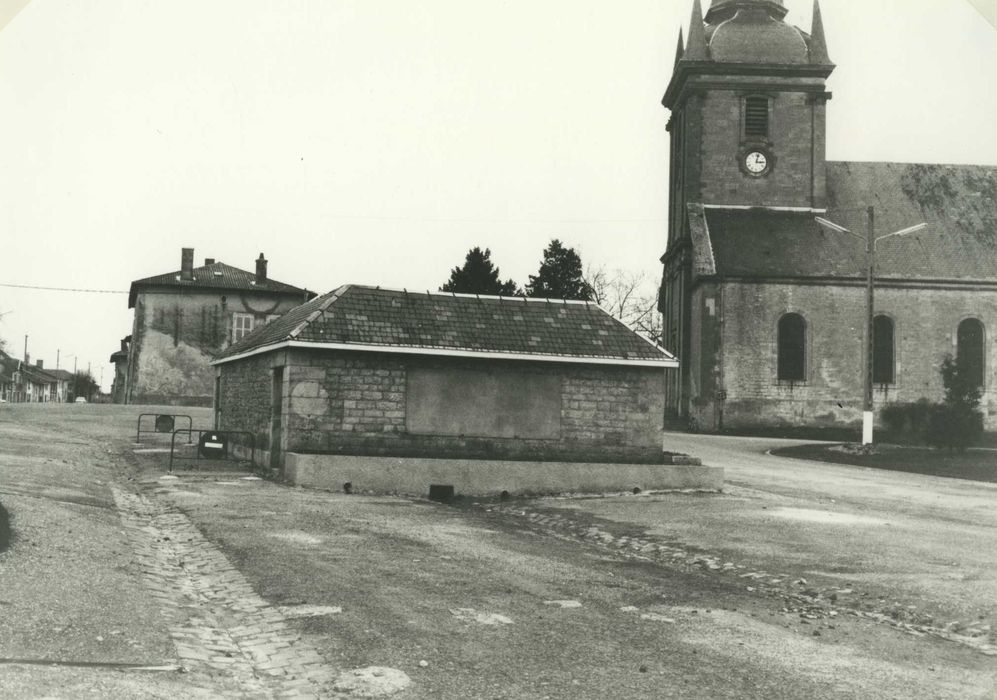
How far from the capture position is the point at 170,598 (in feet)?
26.8

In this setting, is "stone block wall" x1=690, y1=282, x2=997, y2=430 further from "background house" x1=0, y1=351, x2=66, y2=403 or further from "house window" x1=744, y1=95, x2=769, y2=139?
"background house" x1=0, y1=351, x2=66, y2=403

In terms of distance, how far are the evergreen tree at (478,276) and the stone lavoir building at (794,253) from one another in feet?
27.8

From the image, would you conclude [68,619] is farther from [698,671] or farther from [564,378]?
[564,378]

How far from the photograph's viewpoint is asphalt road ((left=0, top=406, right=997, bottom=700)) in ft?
20.0

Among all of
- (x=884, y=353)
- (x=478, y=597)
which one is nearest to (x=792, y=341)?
(x=884, y=353)

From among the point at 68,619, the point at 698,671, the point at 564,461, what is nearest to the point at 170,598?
the point at 68,619

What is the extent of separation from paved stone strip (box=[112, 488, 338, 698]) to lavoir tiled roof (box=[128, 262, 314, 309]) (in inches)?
1760

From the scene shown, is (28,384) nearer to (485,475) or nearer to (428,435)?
(428,435)

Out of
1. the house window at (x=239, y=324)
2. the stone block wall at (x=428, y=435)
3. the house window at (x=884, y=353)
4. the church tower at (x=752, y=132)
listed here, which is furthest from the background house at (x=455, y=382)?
the house window at (x=239, y=324)

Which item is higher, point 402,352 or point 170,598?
point 402,352

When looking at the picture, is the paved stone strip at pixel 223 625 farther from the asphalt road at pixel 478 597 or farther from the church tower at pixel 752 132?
the church tower at pixel 752 132

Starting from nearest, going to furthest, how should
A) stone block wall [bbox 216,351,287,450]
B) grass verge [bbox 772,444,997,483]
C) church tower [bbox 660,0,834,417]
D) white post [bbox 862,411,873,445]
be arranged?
stone block wall [bbox 216,351,287,450], grass verge [bbox 772,444,997,483], white post [bbox 862,411,873,445], church tower [bbox 660,0,834,417]

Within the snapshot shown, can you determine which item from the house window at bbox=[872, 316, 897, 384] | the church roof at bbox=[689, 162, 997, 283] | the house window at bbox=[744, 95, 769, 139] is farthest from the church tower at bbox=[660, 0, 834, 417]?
the house window at bbox=[872, 316, 897, 384]

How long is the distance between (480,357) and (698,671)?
12.8 metres
